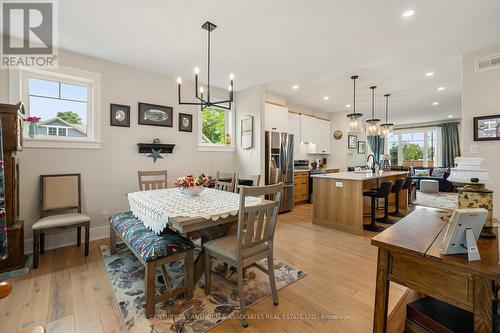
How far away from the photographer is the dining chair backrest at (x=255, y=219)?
5.59 ft

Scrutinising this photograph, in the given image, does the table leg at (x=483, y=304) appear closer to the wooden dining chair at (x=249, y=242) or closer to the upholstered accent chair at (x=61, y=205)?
the wooden dining chair at (x=249, y=242)

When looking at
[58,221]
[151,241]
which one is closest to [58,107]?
[58,221]

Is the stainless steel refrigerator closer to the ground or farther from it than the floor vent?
closer to the ground

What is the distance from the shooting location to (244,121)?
4902 millimetres

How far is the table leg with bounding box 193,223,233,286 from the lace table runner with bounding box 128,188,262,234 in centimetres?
27

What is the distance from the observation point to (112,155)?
11.6 feet

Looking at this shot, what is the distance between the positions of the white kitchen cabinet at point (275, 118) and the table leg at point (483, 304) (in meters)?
4.17

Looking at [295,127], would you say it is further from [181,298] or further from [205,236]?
[181,298]

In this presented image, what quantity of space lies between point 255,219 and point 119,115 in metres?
2.97

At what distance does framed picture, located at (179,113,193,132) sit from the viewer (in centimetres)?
427

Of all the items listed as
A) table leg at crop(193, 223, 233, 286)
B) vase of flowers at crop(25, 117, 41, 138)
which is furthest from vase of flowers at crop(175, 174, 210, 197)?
vase of flowers at crop(25, 117, 41, 138)

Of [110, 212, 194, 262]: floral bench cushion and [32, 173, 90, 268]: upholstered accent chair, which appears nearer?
[110, 212, 194, 262]: floral bench cushion

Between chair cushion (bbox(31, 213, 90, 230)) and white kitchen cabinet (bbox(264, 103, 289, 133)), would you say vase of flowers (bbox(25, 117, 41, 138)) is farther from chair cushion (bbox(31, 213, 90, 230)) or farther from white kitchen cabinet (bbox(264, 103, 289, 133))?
white kitchen cabinet (bbox(264, 103, 289, 133))

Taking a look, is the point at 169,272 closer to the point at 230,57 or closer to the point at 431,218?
the point at 431,218
